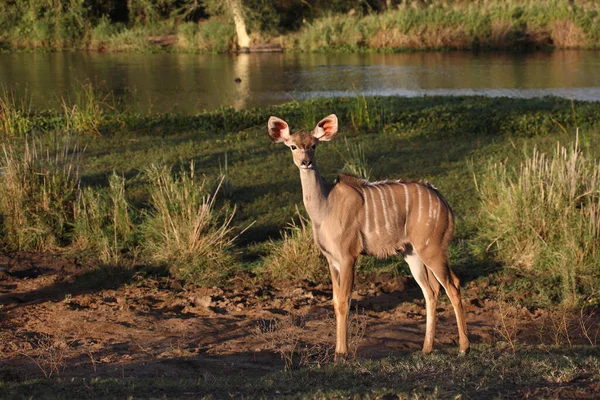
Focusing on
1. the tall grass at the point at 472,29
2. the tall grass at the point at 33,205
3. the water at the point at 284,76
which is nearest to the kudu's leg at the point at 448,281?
the tall grass at the point at 33,205

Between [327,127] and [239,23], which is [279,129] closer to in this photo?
[327,127]

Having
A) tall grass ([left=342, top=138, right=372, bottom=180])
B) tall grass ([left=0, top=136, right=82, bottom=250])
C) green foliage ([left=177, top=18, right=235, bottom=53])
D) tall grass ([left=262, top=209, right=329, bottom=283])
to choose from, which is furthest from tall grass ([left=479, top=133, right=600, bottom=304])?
green foliage ([left=177, top=18, right=235, bottom=53])

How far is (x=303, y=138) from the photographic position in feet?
18.7

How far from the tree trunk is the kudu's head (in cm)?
2663

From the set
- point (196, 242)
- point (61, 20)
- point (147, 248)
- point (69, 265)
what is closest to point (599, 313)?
point (196, 242)

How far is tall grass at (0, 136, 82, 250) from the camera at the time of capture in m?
8.81

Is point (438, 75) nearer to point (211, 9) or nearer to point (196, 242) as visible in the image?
point (211, 9)

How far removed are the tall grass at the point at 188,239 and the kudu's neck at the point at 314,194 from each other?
7.08 ft

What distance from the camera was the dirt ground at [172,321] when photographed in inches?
228

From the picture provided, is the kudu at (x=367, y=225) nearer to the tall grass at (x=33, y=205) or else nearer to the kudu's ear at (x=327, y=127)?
the kudu's ear at (x=327, y=127)

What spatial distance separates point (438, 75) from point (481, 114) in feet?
28.3

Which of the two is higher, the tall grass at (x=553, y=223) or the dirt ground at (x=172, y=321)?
the tall grass at (x=553, y=223)

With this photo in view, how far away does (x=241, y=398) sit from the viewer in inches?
175

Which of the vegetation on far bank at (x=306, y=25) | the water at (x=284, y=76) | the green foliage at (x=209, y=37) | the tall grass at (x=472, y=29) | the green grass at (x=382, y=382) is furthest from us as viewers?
the green foliage at (x=209, y=37)
